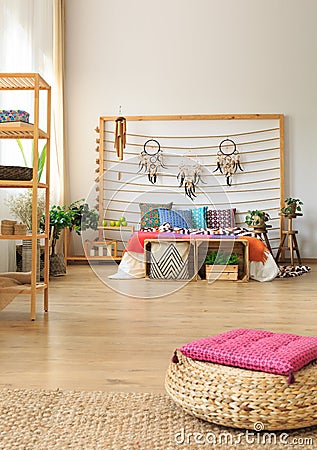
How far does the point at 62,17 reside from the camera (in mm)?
7906

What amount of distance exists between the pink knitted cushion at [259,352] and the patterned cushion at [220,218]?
5.42m

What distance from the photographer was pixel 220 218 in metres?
7.54

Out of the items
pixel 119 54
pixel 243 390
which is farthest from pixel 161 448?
pixel 119 54

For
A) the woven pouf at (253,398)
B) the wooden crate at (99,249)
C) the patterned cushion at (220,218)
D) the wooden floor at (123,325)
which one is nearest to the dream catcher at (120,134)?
the wooden crate at (99,249)

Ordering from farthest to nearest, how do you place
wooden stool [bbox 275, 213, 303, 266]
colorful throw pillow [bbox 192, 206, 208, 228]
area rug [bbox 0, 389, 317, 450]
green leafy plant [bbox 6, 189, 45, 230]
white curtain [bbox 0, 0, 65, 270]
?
colorful throw pillow [bbox 192, 206, 208, 228]
wooden stool [bbox 275, 213, 303, 266]
green leafy plant [bbox 6, 189, 45, 230]
white curtain [bbox 0, 0, 65, 270]
area rug [bbox 0, 389, 317, 450]

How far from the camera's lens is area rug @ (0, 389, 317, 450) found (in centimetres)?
170

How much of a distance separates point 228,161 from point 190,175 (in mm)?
524

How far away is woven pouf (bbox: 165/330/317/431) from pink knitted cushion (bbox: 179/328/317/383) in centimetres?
2

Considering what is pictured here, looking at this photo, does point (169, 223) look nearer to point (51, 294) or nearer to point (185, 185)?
point (185, 185)

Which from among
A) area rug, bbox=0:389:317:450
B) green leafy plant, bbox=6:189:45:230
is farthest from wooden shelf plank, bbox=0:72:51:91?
area rug, bbox=0:389:317:450

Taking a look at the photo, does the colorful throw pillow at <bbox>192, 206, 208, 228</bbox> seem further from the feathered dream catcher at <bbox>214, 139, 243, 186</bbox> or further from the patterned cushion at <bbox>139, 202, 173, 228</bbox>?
the feathered dream catcher at <bbox>214, 139, 243, 186</bbox>

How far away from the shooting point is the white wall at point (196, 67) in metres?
7.80

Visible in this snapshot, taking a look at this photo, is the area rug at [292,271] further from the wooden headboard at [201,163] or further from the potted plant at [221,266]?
the wooden headboard at [201,163]

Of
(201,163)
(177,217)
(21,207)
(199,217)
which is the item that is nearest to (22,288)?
(21,207)
